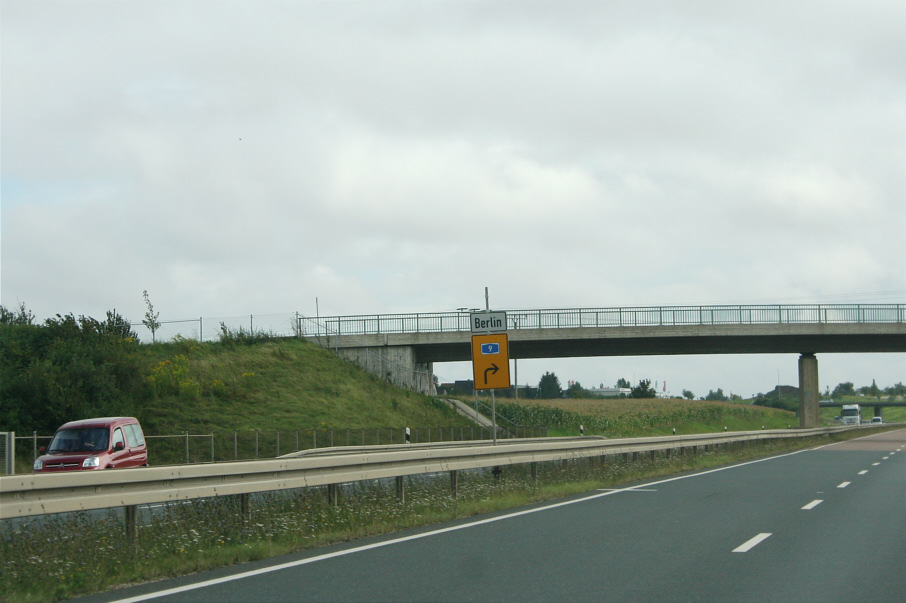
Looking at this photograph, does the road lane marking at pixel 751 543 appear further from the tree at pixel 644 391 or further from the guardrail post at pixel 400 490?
the tree at pixel 644 391

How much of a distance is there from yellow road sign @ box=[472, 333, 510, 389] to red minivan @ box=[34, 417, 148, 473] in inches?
329

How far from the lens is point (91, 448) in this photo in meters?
22.0

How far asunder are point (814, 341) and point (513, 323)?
A: 19244 millimetres

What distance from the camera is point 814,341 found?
59938 mm

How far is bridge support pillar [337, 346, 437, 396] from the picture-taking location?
57125 mm

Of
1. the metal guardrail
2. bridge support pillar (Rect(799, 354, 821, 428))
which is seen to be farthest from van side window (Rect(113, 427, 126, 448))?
bridge support pillar (Rect(799, 354, 821, 428))

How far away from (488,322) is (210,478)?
12.8m

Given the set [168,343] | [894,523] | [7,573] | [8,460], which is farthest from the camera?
[168,343]

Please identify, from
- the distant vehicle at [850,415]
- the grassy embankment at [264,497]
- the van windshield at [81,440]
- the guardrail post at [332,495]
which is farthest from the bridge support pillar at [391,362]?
the distant vehicle at [850,415]

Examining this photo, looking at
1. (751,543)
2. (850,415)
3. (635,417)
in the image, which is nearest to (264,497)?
(751,543)

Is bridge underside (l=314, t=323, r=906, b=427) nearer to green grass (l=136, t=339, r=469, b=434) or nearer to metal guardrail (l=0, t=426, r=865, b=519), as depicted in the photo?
green grass (l=136, t=339, r=469, b=434)

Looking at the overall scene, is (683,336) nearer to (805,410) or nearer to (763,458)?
(805,410)

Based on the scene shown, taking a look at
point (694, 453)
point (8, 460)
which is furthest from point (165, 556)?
point (694, 453)

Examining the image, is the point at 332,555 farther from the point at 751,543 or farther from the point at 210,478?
the point at 751,543
